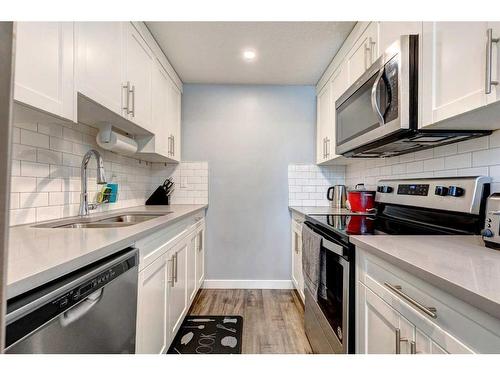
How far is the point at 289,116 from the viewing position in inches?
114

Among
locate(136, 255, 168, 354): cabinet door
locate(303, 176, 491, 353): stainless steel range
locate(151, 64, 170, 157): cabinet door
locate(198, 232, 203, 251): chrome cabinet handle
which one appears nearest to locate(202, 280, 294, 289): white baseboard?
locate(198, 232, 203, 251): chrome cabinet handle

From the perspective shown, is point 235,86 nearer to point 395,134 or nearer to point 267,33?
point 267,33

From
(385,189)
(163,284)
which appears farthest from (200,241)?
(385,189)

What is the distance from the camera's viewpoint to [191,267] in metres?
2.20

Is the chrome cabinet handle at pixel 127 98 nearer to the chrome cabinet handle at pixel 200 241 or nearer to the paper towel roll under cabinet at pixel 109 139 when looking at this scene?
the paper towel roll under cabinet at pixel 109 139

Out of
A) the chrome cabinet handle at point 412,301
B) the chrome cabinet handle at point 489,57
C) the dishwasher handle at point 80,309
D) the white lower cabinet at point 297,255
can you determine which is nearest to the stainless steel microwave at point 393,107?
the chrome cabinet handle at point 489,57

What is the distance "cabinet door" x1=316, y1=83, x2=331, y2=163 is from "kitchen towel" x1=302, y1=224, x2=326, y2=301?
1155 millimetres

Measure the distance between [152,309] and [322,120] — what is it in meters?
2.24

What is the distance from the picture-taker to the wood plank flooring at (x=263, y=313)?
182cm

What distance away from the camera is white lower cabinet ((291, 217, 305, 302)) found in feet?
7.86

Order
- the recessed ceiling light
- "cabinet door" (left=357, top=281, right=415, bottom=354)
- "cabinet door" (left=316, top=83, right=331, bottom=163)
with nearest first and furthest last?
"cabinet door" (left=357, top=281, right=415, bottom=354) < the recessed ceiling light < "cabinet door" (left=316, top=83, right=331, bottom=163)

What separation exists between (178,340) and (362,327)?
4.47ft

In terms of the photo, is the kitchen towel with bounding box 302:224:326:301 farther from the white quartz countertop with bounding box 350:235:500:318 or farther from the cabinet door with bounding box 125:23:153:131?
the cabinet door with bounding box 125:23:153:131
